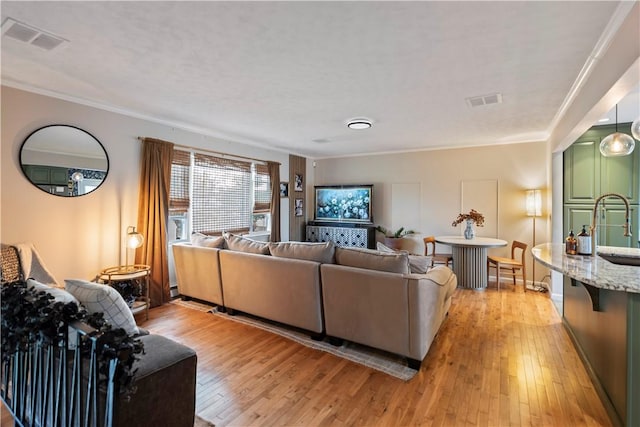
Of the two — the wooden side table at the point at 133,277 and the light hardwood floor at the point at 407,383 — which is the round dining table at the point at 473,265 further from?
the wooden side table at the point at 133,277

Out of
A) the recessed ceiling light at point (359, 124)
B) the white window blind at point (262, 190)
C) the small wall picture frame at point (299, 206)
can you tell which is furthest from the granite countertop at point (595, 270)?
the small wall picture frame at point (299, 206)

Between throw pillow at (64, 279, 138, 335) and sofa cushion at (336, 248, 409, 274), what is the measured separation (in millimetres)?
1722

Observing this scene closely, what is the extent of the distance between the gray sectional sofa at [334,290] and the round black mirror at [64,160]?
146cm

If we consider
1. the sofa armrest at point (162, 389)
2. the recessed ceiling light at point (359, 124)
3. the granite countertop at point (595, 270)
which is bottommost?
the sofa armrest at point (162, 389)

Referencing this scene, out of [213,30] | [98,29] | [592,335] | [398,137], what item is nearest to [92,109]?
[98,29]

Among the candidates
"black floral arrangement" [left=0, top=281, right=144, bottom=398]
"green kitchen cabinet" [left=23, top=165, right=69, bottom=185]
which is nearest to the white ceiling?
"green kitchen cabinet" [left=23, top=165, right=69, bottom=185]

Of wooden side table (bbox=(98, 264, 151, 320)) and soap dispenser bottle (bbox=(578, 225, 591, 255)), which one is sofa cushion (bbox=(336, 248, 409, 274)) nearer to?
soap dispenser bottle (bbox=(578, 225, 591, 255))

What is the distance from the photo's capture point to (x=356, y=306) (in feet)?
8.71

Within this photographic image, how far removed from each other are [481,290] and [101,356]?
491 cm

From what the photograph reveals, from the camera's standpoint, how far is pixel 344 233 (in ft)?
21.6

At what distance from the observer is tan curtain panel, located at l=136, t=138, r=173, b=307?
388cm

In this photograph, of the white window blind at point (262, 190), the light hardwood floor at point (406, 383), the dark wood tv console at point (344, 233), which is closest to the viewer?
the light hardwood floor at point (406, 383)

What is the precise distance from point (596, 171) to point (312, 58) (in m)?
4.59

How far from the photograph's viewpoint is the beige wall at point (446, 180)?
17.0ft
